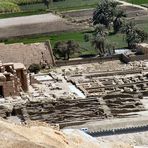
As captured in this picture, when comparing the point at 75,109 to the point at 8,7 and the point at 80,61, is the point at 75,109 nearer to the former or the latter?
the point at 80,61

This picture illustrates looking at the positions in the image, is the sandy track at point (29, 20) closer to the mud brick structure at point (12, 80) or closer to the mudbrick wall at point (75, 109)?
the mud brick structure at point (12, 80)

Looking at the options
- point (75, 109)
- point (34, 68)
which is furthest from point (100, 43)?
point (75, 109)

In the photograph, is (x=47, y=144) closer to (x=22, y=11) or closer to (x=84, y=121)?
(x=84, y=121)

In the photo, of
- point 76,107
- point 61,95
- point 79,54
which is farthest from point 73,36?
point 76,107

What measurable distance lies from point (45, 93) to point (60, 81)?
4032mm

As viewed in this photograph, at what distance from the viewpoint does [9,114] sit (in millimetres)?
41188

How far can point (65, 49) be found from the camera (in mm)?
58000

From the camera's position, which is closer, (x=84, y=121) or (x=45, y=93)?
(x=84, y=121)

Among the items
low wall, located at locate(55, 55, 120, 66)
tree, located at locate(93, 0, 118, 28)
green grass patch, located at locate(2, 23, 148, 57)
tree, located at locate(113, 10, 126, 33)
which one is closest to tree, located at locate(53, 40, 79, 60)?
low wall, located at locate(55, 55, 120, 66)

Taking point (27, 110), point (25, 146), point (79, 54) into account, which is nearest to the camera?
point (25, 146)

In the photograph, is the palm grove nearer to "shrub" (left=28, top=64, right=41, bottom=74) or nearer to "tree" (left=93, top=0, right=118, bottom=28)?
"tree" (left=93, top=0, right=118, bottom=28)

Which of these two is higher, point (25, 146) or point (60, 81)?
point (25, 146)

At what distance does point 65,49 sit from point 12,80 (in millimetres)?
13472

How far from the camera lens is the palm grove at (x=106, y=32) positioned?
192 feet
